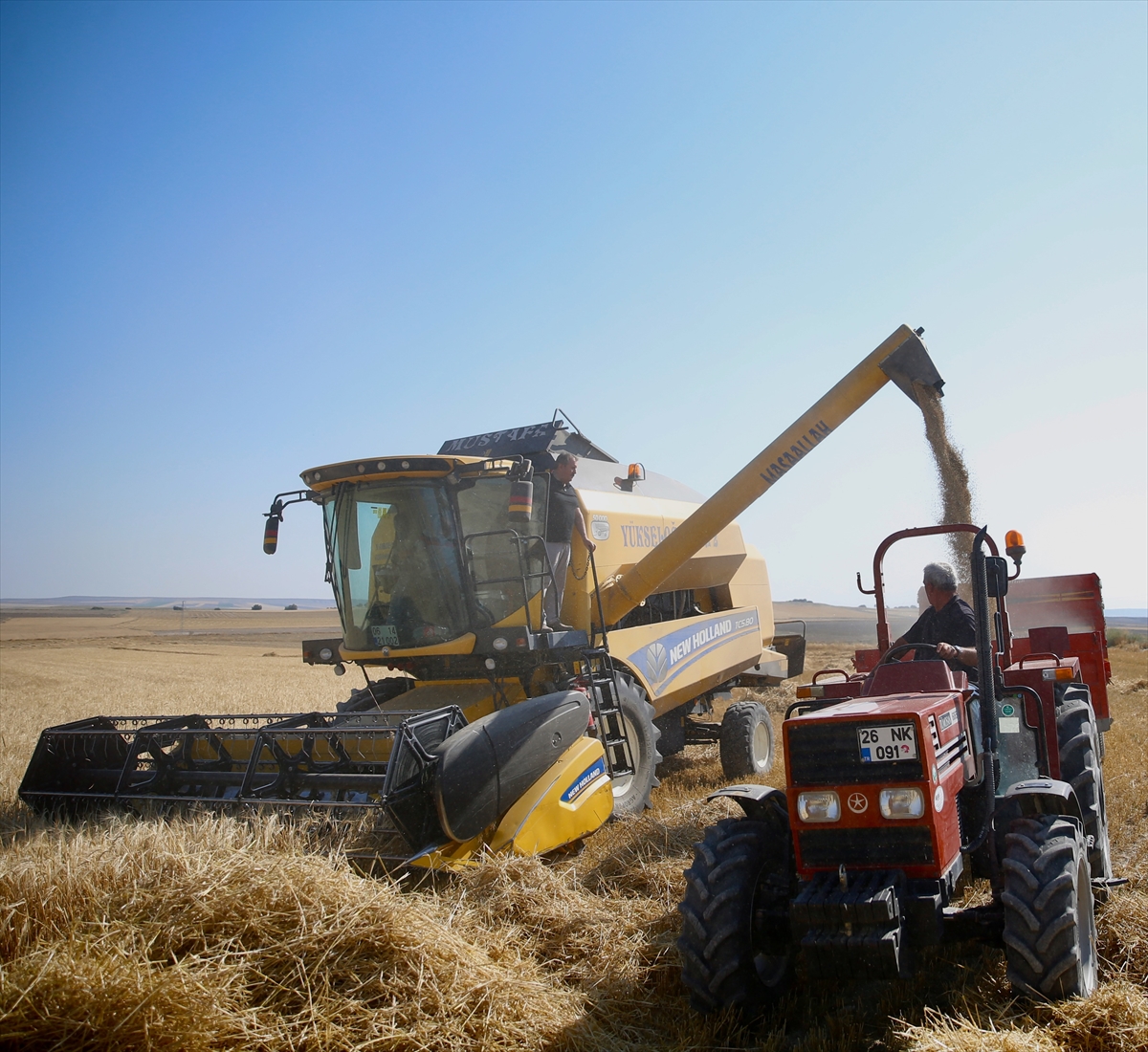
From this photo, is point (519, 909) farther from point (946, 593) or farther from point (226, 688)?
point (226, 688)

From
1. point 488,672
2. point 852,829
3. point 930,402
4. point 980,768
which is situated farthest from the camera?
point 488,672

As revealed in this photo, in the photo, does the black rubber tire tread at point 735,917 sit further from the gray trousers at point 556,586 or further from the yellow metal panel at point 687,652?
the yellow metal panel at point 687,652

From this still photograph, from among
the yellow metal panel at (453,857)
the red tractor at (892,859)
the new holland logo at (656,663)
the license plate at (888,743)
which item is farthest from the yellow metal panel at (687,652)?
the license plate at (888,743)

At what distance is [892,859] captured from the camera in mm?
3250

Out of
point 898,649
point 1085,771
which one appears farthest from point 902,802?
point 1085,771

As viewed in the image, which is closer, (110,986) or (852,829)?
(110,986)

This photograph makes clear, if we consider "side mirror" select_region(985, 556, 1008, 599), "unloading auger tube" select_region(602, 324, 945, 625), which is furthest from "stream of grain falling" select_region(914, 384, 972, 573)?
"side mirror" select_region(985, 556, 1008, 599)

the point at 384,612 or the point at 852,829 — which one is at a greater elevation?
the point at 384,612

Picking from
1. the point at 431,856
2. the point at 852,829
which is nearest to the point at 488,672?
the point at 431,856

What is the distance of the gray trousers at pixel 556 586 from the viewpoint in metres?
7.09

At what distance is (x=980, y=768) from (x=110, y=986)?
339 cm

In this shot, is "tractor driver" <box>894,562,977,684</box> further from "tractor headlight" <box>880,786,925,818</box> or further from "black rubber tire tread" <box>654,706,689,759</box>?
"black rubber tire tread" <box>654,706,689,759</box>

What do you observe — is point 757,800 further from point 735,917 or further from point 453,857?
point 453,857

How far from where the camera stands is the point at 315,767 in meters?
6.01
